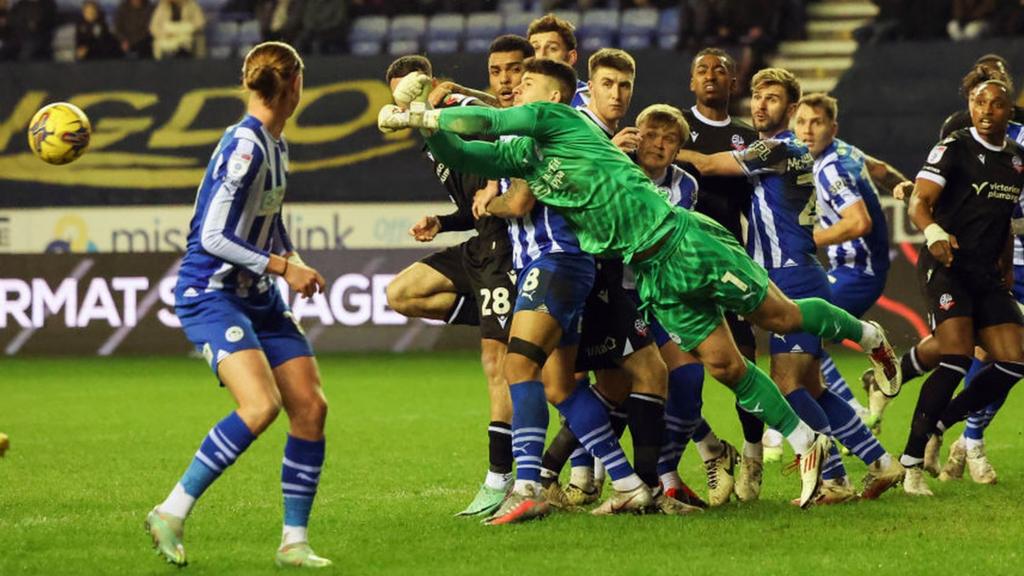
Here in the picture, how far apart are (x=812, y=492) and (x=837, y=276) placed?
330 centimetres

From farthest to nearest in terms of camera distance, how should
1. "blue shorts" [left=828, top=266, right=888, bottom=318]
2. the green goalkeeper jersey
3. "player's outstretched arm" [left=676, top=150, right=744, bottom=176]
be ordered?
"blue shorts" [left=828, top=266, right=888, bottom=318] < "player's outstretched arm" [left=676, top=150, right=744, bottom=176] < the green goalkeeper jersey

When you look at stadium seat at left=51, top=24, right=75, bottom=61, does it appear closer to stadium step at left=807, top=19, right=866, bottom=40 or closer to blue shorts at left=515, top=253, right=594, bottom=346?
stadium step at left=807, top=19, right=866, bottom=40

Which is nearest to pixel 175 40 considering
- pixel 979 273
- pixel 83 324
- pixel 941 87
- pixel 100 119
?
pixel 100 119

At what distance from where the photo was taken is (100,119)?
842 inches

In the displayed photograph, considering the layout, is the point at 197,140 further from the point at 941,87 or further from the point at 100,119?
the point at 941,87

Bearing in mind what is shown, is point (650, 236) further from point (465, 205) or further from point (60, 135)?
point (60, 135)

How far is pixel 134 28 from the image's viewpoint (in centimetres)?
2216

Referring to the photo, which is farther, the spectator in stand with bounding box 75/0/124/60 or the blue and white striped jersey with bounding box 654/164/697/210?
the spectator in stand with bounding box 75/0/124/60

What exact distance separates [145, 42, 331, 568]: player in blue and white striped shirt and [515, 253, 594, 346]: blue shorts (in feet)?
3.74

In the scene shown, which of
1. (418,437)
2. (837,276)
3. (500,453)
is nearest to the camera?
(500,453)

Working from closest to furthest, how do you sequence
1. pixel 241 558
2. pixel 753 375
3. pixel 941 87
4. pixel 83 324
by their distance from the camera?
pixel 241 558 → pixel 753 375 → pixel 83 324 → pixel 941 87

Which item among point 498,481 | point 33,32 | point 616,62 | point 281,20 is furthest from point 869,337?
point 33,32

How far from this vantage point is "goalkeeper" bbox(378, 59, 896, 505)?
6.65 meters

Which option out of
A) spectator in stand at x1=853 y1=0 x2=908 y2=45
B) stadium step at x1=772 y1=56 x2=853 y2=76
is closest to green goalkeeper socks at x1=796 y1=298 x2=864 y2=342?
spectator in stand at x1=853 y1=0 x2=908 y2=45
